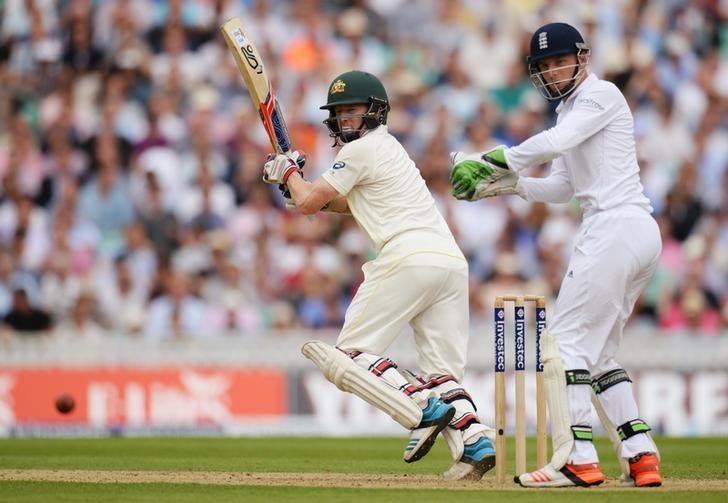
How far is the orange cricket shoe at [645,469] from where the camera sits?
677cm

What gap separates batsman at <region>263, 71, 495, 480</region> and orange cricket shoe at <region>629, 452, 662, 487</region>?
70 centimetres

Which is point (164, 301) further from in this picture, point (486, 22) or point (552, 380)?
point (552, 380)

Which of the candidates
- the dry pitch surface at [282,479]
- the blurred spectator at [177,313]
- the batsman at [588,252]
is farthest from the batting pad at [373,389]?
the blurred spectator at [177,313]

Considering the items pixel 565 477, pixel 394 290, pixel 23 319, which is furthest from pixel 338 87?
pixel 23 319

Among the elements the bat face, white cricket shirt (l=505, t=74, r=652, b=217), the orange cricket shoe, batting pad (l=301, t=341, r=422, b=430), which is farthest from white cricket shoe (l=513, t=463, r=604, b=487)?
the bat face

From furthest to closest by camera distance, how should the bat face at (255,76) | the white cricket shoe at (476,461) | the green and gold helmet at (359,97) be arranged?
the bat face at (255,76), the green and gold helmet at (359,97), the white cricket shoe at (476,461)

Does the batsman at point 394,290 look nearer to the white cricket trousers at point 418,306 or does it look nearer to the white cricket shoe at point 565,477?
the white cricket trousers at point 418,306

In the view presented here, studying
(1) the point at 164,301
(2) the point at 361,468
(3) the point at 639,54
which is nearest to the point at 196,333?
(1) the point at 164,301

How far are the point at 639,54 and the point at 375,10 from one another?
9.64ft

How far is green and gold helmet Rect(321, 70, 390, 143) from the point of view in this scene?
7.22 m

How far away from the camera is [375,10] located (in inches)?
629

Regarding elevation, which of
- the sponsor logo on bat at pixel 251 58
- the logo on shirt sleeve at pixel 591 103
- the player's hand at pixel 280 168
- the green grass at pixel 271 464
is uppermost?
the sponsor logo on bat at pixel 251 58

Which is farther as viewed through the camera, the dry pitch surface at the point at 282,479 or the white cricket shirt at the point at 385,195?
the white cricket shirt at the point at 385,195

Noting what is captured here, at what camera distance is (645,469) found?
22.3 feet
